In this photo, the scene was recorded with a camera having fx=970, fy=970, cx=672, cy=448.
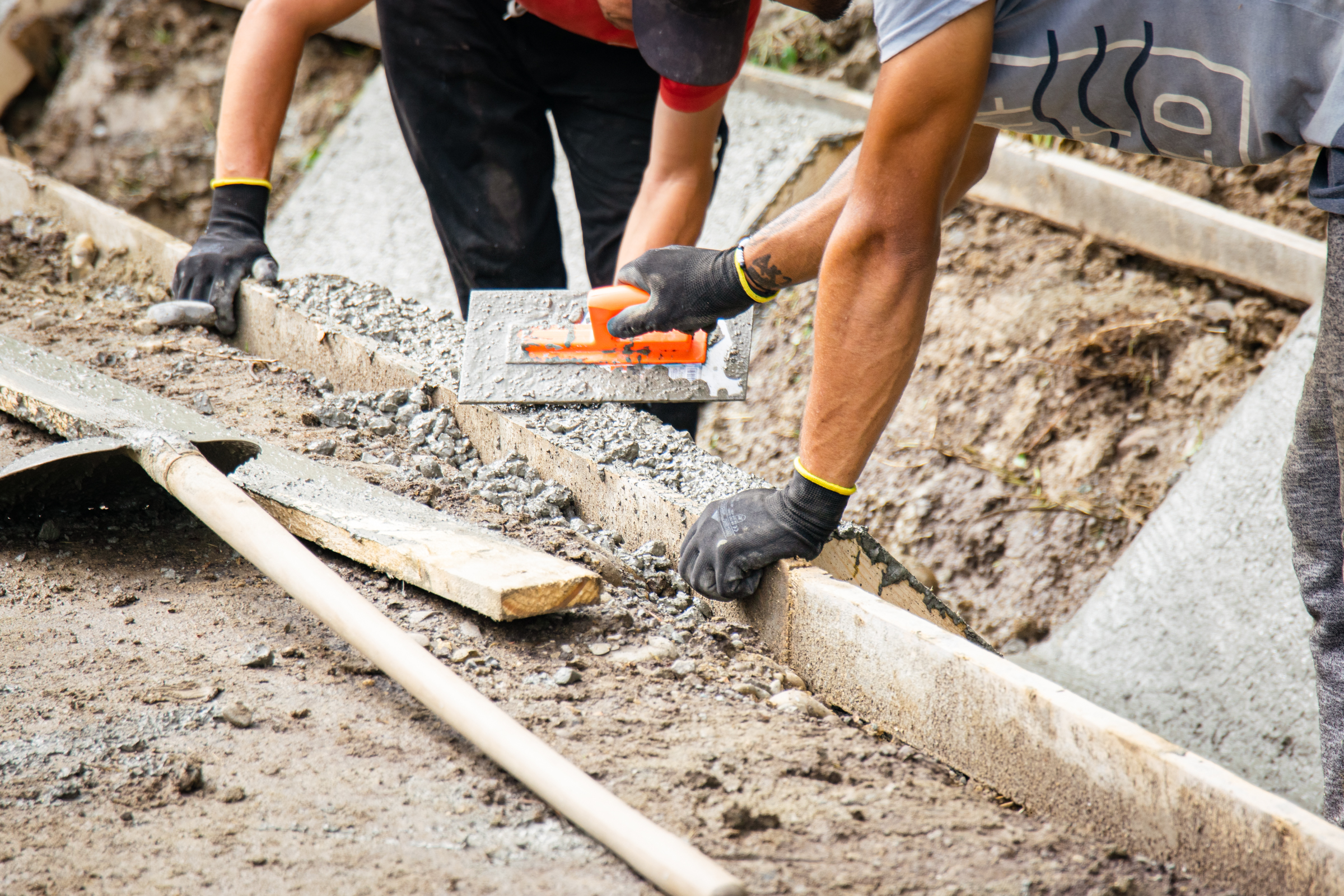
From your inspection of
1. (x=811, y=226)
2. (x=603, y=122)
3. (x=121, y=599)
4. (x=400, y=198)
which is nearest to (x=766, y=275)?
(x=811, y=226)

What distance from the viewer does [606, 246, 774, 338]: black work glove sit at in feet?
7.72

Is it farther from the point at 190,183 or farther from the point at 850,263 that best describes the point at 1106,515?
the point at 190,183

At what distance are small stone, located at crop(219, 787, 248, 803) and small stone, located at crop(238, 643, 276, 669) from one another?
0.32m

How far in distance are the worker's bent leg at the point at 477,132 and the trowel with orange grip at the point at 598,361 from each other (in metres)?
0.72

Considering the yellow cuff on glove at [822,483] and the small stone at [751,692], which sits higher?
the yellow cuff on glove at [822,483]

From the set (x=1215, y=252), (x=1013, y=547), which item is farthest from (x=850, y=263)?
(x=1215, y=252)

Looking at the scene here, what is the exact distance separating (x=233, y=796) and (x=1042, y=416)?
3078mm

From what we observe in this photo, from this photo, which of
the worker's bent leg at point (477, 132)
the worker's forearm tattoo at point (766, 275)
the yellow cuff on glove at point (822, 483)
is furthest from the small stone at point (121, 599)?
the worker's bent leg at point (477, 132)

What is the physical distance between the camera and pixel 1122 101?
163 centimetres

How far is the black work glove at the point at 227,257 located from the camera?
9.92ft

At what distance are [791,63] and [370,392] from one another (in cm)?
321

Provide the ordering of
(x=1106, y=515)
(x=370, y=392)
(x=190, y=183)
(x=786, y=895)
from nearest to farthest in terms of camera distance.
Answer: (x=786, y=895) → (x=370, y=392) → (x=1106, y=515) → (x=190, y=183)

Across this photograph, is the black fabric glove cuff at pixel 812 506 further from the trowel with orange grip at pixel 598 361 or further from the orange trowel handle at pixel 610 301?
the orange trowel handle at pixel 610 301

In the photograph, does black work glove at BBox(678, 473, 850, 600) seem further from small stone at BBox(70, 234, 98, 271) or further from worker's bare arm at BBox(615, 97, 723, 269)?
small stone at BBox(70, 234, 98, 271)
